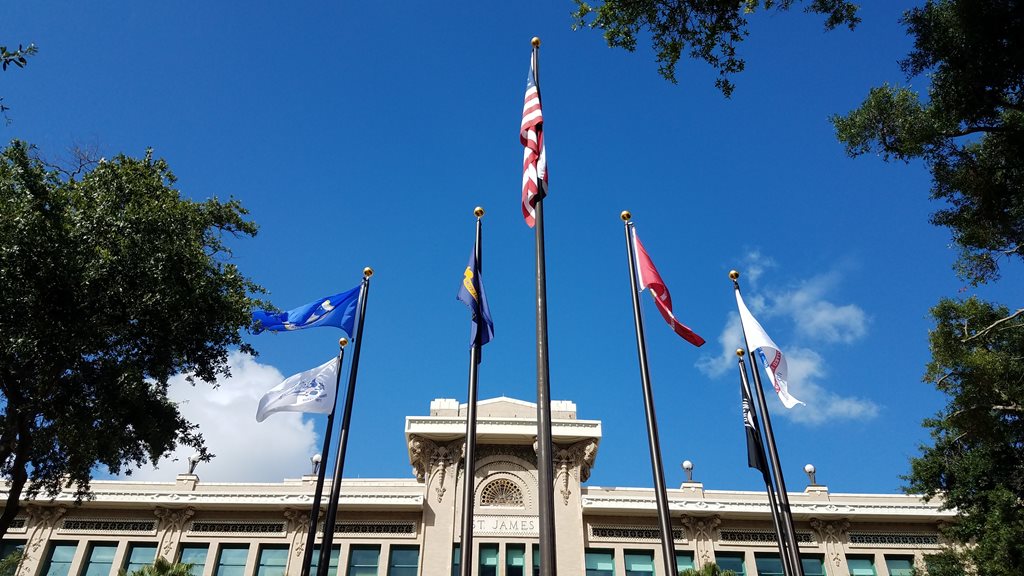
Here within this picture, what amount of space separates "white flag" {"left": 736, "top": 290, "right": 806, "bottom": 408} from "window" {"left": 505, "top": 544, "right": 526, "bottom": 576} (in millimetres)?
16949

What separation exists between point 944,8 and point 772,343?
8422 mm

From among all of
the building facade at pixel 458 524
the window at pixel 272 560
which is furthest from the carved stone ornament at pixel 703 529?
the window at pixel 272 560

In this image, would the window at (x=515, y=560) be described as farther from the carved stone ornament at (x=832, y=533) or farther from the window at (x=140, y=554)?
the window at (x=140, y=554)

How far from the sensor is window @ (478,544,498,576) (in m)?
29.3

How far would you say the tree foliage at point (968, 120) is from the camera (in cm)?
1407

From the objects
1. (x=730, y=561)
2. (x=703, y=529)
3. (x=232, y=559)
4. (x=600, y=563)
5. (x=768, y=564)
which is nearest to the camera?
(x=232, y=559)

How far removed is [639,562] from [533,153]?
23.1 meters

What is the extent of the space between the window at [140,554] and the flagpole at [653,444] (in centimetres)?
2613

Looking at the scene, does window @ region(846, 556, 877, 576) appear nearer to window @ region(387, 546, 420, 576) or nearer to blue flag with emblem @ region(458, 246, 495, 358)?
window @ region(387, 546, 420, 576)

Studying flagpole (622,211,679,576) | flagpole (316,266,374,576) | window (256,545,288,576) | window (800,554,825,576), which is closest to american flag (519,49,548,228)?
flagpole (622,211,679,576)

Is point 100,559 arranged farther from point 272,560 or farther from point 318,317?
point 318,317

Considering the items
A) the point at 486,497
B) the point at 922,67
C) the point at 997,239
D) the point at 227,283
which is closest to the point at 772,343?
the point at 997,239

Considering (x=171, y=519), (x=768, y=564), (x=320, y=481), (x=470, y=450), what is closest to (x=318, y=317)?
(x=320, y=481)

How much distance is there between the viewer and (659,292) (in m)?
14.7
